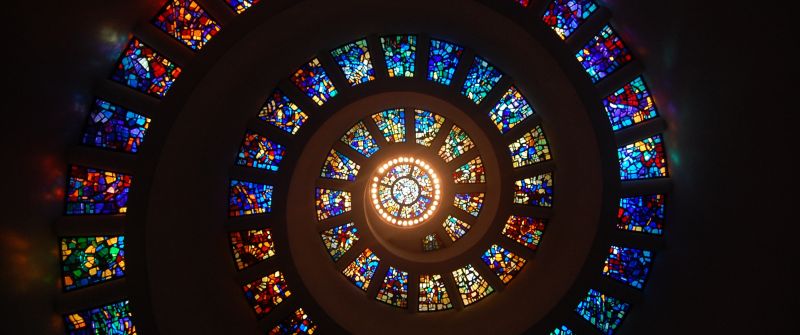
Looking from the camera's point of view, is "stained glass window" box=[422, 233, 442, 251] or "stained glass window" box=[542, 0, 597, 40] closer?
"stained glass window" box=[542, 0, 597, 40]

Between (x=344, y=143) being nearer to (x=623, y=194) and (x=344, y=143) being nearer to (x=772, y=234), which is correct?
(x=623, y=194)

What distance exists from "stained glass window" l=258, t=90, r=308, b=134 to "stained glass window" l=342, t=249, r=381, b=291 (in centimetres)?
386

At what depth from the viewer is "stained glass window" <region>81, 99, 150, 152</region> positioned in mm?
7890

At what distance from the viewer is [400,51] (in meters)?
10.4

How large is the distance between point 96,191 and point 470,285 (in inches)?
337

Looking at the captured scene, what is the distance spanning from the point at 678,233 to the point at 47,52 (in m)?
10.8

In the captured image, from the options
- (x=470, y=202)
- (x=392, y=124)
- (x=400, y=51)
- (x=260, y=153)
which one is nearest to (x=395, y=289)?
(x=470, y=202)

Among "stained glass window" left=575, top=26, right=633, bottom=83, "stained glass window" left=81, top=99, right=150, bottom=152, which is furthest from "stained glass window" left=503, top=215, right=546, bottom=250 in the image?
"stained glass window" left=81, top=99, right=150, bottom=152

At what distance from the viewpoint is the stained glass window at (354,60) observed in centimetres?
1031

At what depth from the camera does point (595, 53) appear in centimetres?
925

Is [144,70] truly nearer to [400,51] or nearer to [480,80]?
[400,51]

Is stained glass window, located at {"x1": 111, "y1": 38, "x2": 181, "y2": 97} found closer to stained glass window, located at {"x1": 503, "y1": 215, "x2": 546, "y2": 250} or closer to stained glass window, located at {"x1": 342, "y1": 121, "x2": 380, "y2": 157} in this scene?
stained glass window, located at {"x1": 342, "y1": 121, "x2": 380, "y2": 157}

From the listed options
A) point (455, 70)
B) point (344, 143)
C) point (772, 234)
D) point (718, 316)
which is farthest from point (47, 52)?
point (718, 316)

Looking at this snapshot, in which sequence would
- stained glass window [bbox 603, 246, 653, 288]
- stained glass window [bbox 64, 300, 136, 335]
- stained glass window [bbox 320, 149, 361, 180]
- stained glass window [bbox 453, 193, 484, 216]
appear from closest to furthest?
stained glass window [bbox 64, 300, 136, 335] → stained glass window [bbox 603, 246, 653, 288] → stained glass window [bbox 320, 149, 361, 180] → stained glass window [bbox 453, 193, 484, 216]
